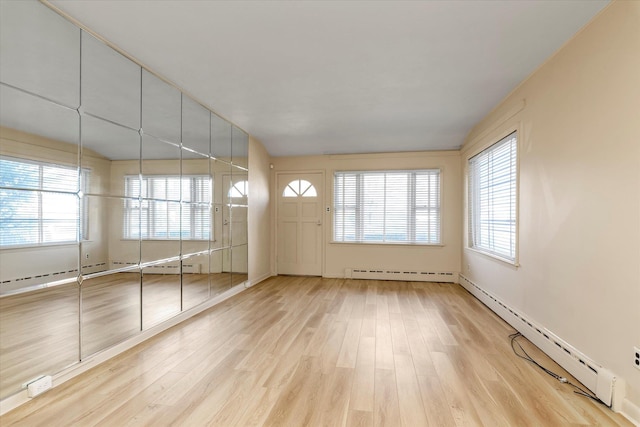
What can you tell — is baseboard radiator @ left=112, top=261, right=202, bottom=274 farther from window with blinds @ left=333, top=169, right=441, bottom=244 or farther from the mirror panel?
window with blinds @ left=333, top=169, right=441, bottom=244

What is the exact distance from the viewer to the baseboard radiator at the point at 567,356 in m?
1.90

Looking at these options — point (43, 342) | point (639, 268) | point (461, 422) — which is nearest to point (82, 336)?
point (43, 342)

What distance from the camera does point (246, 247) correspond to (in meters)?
5.04

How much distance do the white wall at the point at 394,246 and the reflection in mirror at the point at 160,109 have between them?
117 inches

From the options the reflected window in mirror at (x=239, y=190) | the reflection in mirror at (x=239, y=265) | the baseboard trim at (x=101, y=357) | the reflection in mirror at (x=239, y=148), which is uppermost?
the reflection in mirror at (x=239, y=148)

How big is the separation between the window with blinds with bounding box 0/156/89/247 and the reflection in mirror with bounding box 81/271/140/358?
0.46 metres

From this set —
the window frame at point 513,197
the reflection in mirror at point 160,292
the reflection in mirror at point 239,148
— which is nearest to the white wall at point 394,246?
the window frame at point 513,197

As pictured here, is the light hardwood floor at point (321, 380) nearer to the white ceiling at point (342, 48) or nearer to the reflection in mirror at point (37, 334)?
the reflection in mirror at point (37, 334)

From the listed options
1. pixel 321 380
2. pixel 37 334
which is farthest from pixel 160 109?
pixel 321 380

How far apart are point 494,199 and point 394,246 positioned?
2.12 meters

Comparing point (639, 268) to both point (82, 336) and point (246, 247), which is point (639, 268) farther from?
point (246, 247)

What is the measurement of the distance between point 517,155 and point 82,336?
14.2ft

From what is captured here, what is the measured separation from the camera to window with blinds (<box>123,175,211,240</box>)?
2744 millimetres

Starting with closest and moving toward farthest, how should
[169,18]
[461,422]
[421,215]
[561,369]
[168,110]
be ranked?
[461,422], [169,18], [561,369], [168,110], [421,215]
